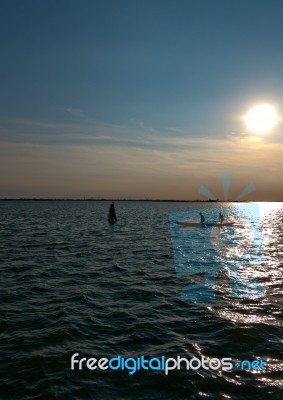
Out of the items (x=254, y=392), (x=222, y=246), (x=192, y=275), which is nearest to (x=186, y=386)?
(x=254, y=392)

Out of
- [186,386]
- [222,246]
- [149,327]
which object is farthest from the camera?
[222,246]

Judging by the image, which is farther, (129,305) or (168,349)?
(129,305)

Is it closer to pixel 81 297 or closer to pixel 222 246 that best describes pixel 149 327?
pixel 81 297

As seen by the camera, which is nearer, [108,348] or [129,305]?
[108,348]

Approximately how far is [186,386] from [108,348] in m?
2.47

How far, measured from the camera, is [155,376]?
7785 mm

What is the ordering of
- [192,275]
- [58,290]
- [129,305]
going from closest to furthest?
[129,305] < [58,290] < [192,275]

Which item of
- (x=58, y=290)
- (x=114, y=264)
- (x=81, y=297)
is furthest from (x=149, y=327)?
(x=114, y=264)

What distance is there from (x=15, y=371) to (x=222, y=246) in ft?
85.1

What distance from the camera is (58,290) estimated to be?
14648 mm

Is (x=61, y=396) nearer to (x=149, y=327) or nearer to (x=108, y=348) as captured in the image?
(x=108, y=348)
